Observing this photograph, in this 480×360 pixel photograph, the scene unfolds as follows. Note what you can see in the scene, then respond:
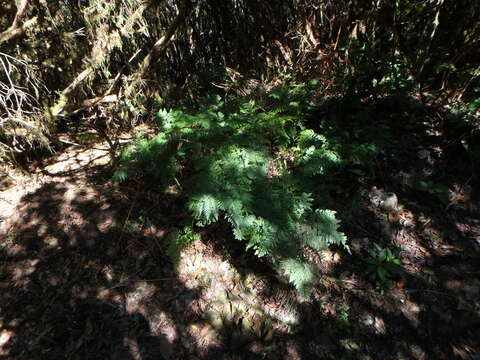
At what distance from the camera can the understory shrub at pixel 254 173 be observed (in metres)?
2.47

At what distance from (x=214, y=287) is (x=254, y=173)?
4.25 feet

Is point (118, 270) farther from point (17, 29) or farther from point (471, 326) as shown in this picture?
point (471, 326)

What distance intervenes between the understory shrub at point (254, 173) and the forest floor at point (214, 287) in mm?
415

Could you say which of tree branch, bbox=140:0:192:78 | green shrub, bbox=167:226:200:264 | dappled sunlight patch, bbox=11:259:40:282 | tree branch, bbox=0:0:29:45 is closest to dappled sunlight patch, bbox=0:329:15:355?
dappled sunlight patch, bbox=11:259:40:282

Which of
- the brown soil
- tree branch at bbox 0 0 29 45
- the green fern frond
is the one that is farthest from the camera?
tree branch at bbox 0 0 29 45

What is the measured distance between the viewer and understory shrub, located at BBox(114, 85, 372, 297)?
2471 millimetres

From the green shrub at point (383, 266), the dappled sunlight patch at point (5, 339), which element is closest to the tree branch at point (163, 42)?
the dappled sunlight patch at point (5, 339)

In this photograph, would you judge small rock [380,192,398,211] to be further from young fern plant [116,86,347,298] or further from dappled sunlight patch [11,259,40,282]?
dappled sunlight patch [11,259,40,282]

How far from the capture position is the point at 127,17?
4055mm

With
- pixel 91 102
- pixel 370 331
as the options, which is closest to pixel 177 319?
pixel 370 331

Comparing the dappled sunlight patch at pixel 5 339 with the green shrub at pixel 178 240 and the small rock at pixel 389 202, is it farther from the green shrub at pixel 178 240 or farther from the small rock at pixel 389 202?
the small rock at pixel 389 202

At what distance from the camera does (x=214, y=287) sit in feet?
9.46

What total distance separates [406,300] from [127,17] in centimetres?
513

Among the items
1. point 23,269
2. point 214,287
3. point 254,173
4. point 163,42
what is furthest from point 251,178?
point 163,42
